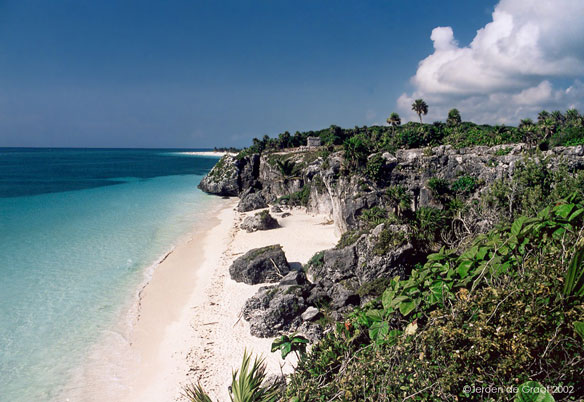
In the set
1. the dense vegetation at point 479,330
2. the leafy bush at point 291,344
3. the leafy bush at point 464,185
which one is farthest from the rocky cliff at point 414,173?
the dense vegetation at point 479,330

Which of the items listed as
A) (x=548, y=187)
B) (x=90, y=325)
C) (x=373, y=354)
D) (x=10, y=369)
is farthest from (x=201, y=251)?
(x=548, y=187)

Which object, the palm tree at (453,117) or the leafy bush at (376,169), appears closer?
the leafy bush at (376,169)

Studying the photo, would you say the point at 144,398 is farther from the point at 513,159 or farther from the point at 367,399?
the point at 513,159

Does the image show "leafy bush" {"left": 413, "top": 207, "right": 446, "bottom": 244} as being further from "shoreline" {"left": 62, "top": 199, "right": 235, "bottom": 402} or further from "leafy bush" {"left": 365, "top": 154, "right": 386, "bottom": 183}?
"shoreline" {"left": 62, "top": 199, "right": 235, "bottom": 402}

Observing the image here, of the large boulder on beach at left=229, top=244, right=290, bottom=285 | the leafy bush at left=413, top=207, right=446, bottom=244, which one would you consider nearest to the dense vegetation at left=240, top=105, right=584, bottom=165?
the leafy bush at left=413, top=207, right=446, bottom=244

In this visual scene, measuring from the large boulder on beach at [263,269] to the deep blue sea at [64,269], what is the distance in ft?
21.3

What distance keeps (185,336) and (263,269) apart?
5592mm

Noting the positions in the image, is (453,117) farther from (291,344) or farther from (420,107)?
(291,344)

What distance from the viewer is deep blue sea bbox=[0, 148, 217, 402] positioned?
38.9ft

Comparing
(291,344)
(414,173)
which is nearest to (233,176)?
(414,173)

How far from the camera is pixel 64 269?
65.4 ft

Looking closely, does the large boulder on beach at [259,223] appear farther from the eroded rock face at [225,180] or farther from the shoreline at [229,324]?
the eroded rock face at [225,180]

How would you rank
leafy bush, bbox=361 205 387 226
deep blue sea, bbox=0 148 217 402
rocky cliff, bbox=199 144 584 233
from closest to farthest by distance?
deep blue sea, bbox=0 148 217 402 < leafy bush, bbox=361 205 387 226 < rocky cliff, bbox=199 144 584 233

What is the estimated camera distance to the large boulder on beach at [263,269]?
1706cm
